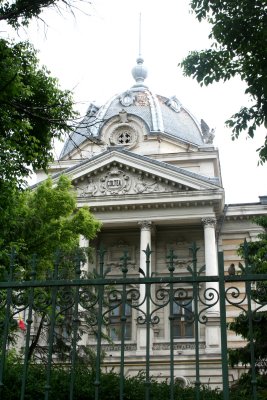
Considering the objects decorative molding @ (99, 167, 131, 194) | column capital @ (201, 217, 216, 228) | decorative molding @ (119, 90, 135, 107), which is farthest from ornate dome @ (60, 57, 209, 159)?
column capital @ (201, 217, 216, 228)

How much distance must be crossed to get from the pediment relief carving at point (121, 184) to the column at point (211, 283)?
205 cm

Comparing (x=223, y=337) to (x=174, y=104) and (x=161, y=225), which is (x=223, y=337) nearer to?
(x=161, y=225)

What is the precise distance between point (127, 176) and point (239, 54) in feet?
50.9

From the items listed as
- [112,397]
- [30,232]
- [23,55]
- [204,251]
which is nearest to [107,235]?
[204,251]

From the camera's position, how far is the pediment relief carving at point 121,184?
25442 mm

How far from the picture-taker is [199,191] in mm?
24703

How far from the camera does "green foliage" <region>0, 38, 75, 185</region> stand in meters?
9.03

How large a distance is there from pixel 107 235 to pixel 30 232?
12.5 m

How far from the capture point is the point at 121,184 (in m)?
25.8

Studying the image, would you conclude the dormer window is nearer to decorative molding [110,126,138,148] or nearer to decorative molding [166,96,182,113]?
decorative molding [110,126,138,148]

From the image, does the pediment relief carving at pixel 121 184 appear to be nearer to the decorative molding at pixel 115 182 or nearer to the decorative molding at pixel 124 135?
the decorative molding at pixel 115 182

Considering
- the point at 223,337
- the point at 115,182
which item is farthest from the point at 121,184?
the point at 223,337

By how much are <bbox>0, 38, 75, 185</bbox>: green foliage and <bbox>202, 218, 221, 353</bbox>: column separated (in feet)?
42.3

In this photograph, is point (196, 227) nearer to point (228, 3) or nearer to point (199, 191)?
point (199, 191)
